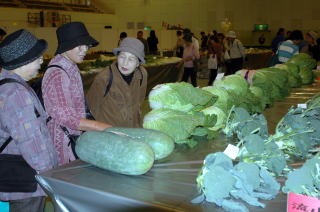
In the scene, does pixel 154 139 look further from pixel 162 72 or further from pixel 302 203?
pixel 162 72

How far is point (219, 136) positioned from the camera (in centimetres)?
226

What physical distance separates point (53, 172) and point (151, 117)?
64 centimetres

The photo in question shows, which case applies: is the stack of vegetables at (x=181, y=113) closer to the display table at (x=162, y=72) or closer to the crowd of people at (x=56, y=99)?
the crowd of people at (x=56, y=99)

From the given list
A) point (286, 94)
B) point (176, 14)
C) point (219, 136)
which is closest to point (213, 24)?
point (176, 14)

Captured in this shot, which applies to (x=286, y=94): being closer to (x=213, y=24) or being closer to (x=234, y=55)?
(x=234, y=55)

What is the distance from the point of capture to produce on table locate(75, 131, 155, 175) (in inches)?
61.6

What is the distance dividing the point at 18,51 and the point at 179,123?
3.05 ft

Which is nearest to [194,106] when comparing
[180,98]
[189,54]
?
[180,98]

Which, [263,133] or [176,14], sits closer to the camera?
[263,133]

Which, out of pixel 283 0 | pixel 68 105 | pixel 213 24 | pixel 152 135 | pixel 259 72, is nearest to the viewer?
pixel 152 135

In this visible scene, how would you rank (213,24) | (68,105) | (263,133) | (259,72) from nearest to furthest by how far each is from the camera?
1. (263,133)
2. (68,105)
3. (259,72)
4. (213,24)

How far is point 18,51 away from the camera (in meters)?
1.93

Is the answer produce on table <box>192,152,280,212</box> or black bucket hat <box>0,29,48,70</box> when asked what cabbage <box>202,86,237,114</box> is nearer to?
produce on table <box>192,152,280,212</box>

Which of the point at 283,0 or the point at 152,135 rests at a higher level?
the point at 283,0
